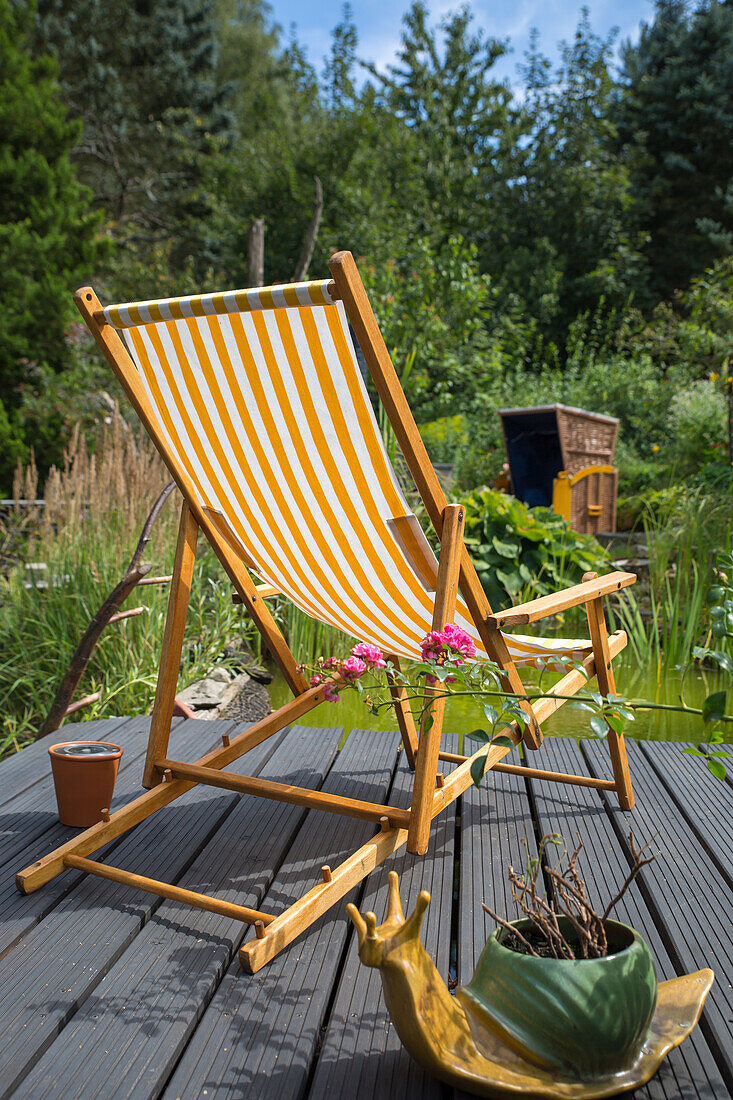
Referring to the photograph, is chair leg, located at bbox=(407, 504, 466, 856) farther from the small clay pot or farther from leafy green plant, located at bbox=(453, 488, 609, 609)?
leafy green plant, located at bbox=(453, 488, 609, 609)

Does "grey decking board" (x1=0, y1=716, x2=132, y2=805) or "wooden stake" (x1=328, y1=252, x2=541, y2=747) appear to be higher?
"wooden stake" (x1=328, y1=252, x2=541, y2=747)

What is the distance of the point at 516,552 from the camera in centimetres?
422

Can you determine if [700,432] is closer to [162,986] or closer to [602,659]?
[602,659]

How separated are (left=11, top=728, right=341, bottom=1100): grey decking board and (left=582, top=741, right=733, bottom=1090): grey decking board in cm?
71

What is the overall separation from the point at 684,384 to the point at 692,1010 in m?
8.75

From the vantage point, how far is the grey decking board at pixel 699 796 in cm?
162

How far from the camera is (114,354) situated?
5.06 feet

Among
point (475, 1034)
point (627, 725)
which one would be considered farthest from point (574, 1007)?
point (627, 725)

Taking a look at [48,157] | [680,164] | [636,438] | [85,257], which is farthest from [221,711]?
[680,164]

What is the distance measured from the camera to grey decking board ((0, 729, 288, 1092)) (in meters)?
1.05

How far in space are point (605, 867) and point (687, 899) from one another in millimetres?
162

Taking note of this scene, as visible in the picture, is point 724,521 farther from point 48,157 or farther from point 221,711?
point 48,157

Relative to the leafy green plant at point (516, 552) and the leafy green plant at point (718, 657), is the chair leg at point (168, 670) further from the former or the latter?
the leafy green plant at point (516, 552)

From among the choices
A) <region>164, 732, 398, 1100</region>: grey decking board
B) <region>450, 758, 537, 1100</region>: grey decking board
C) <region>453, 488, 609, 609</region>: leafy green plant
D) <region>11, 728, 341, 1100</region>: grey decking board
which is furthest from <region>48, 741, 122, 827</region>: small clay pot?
<region>453, 488, 609, 609</region>: leafy green plant
